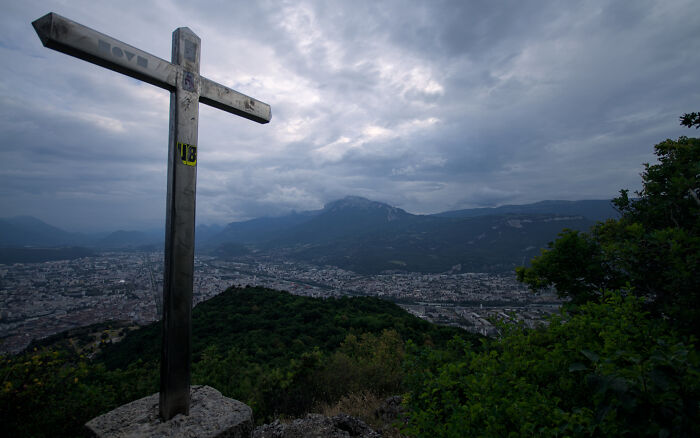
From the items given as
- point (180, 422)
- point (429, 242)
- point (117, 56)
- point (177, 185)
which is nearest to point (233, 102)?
point (117, 56)

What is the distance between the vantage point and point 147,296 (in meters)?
27.9

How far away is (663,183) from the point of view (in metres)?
6.45

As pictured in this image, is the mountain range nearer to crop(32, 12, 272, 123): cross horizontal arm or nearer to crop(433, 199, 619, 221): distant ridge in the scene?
crop(433, 199, 619, 221): distant ridge

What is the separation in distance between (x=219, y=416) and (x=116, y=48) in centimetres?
270

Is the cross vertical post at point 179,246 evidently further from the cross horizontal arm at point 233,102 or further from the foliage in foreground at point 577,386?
the foliage in foreground at point 577,386

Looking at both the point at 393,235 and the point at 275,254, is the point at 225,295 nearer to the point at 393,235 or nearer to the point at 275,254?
the point at 275,254

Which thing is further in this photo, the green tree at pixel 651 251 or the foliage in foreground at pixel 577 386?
the green tree at pixel 651 251

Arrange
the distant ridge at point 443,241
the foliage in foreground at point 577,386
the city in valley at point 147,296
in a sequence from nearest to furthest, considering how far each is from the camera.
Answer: the foliage in foreground at point 577,386
the city in valley at point 147,296
the distant ridge at point 443,241

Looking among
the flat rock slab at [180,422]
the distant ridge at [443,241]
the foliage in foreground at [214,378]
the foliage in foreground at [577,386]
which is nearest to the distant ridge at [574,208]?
the distant ridge at [443,241]

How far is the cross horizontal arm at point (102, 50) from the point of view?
1606 mm

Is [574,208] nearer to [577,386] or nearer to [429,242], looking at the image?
[429,242]

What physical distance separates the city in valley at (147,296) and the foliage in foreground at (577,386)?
67cm

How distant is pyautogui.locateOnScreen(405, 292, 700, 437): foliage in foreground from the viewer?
143 cm

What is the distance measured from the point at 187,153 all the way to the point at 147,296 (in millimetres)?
33192
